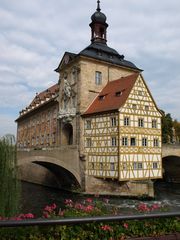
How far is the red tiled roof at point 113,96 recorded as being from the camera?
24969 millimetres

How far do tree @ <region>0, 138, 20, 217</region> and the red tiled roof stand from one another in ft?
44.0

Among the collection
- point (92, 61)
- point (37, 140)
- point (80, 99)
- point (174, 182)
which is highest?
point (92, 61)

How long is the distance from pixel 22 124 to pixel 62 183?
25877 millimetres

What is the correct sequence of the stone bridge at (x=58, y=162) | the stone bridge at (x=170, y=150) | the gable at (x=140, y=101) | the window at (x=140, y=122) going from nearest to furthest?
the stone bridge at (x=58, y=162) → the gable at (x=140, y=101) → the window at (x=140, y=122) → the stone bridge at (x=170, y=150)

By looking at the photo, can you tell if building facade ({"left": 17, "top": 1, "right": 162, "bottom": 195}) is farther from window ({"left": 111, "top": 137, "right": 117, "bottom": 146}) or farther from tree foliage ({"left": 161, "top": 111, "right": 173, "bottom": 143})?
tree foliage ({"left": 161, "top": 111, "right": 173, "bottom": 143})

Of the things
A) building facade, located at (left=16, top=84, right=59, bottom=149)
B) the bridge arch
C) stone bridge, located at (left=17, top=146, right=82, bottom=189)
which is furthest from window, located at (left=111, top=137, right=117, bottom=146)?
building facade, located at (left=16, top=84, right=59, bottom=149)

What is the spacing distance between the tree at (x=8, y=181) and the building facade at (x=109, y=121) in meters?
12.9

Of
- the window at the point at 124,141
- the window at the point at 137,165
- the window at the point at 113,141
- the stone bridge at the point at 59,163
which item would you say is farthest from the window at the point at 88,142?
the window at the point at 137,165

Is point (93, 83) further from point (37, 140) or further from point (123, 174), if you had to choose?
point (37, 140)

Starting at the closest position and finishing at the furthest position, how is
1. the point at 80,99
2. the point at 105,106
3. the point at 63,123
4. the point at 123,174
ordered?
the point at 123,174 → the point at 105,106 → the point at 80,99 → the point at 63,123

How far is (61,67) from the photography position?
Result: 32.2m

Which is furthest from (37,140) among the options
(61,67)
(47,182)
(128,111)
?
(128,111)

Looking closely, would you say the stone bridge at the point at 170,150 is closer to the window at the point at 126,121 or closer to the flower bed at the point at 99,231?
the window at the point at 126,121

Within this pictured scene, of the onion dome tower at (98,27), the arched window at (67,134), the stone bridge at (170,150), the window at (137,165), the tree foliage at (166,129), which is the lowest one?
the window at (137,165)
